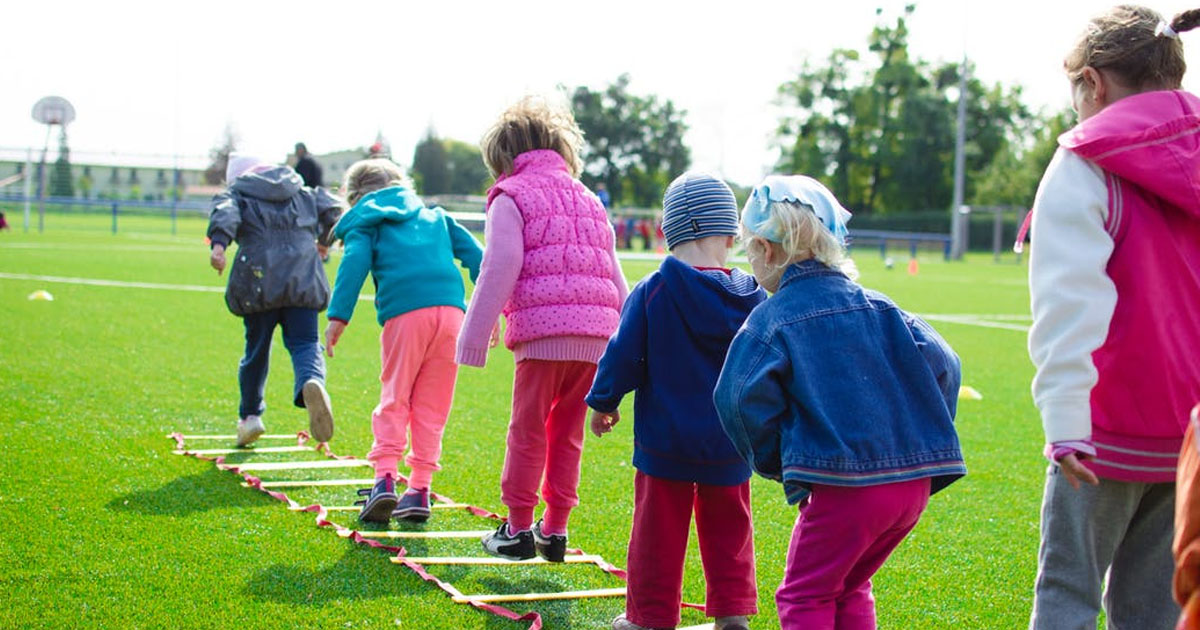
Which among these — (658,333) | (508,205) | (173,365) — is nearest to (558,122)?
(508,205)

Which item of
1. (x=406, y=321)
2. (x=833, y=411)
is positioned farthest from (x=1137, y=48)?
(x=406, y=321)

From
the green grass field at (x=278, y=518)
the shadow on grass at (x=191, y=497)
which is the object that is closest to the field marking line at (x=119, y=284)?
the green grass field at (x=278, y=518)

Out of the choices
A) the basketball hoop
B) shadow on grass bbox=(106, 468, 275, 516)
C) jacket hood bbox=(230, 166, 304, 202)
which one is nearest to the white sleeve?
shadow on grass bbox=(106, 468, 275, 516)

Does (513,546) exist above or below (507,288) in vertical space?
below

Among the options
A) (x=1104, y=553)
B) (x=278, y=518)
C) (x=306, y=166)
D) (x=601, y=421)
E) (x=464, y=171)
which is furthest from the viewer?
(x=464, y=171)

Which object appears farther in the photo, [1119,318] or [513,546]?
[513,546]

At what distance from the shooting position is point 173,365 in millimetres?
9391

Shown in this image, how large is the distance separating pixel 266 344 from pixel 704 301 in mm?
3714

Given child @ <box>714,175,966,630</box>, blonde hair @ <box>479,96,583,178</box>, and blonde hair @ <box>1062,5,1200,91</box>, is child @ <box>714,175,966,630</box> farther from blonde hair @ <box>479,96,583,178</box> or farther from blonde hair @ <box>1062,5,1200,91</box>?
blonde hair @ <box>479,96,583,178</box>

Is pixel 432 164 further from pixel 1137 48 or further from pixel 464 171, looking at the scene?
pixel 1137 48

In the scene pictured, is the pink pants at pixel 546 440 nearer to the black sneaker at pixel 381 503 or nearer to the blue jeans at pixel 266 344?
the black sneaker at pixel 381 503

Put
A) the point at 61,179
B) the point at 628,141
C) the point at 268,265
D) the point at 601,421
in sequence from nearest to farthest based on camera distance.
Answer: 1. the point at 601,421
2. the point at 268,265
3. the point at 61,179
4. the point at 628,141

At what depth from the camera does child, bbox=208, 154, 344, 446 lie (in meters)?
6.36

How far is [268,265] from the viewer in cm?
638
